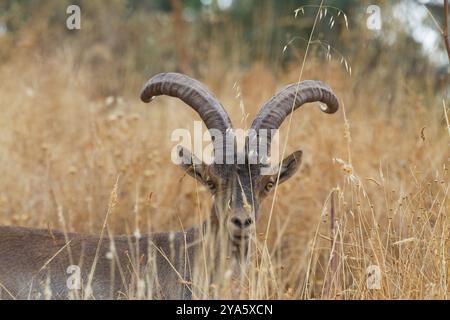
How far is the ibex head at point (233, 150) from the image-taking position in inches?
266

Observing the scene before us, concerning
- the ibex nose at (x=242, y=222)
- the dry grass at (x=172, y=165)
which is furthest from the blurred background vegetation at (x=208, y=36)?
the ibex nose at (x=242, y=222)

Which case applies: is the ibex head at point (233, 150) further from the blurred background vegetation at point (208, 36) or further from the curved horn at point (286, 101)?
the blurred background vegetation at point (208, 36)

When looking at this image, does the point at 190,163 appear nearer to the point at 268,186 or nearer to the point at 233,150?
the point at 233,150

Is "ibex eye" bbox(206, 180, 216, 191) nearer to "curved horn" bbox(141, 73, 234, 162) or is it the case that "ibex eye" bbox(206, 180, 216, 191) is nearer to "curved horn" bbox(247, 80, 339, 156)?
"curved horn" bbox(141, 73, 234, 162)

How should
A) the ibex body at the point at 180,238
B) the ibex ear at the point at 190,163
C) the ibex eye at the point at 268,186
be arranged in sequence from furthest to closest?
the ibex ear at the point at 190,163, the ibex eye at the point at 268,186, the ibex body at the point at 180,238

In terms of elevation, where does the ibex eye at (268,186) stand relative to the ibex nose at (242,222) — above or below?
above

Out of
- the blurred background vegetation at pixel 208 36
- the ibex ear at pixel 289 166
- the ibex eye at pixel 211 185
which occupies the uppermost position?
the blurred background vegetation at pixel 208 36

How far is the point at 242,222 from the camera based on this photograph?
20.9 ft

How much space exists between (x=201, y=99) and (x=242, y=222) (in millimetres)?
1338

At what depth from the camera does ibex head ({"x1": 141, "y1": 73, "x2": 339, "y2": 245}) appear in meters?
6.75

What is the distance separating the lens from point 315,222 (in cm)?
951

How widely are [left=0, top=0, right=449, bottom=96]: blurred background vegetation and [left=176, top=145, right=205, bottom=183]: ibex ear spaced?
476 cm

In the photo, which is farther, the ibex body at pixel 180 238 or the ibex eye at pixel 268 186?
the ibex eye at pixel 268 186
